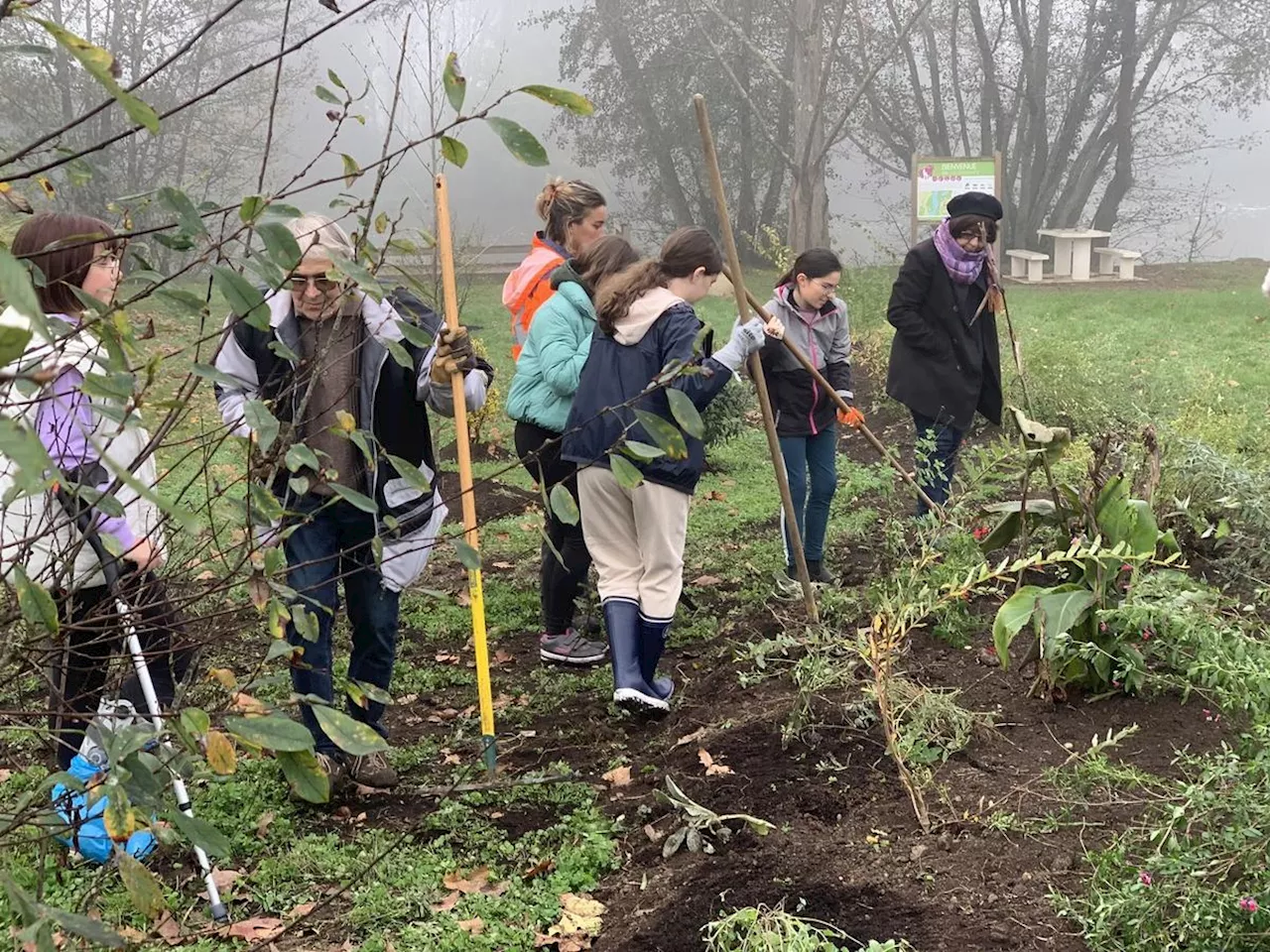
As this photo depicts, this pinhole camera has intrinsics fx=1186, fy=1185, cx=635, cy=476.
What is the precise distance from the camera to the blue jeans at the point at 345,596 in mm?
3607

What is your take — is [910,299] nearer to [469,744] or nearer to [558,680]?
[558,680]

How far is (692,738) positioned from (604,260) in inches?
73.1

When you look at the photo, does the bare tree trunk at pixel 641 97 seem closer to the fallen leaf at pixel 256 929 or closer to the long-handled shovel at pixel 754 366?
the long-handled shovel at pixel 754 366

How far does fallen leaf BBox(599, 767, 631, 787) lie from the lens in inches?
153

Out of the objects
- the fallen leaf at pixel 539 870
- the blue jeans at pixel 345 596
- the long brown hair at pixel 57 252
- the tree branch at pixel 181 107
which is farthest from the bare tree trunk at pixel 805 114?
the tree branch at pixel 181 107

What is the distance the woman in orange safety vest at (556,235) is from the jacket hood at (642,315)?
2.64 ft

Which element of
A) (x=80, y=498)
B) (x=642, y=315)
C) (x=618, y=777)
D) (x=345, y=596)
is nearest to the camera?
(x=80, y=498)

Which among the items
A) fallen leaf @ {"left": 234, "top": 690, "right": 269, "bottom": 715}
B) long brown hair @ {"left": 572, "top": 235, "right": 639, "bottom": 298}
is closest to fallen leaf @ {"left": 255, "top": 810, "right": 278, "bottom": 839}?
long brown hair @ {"left": 572, "top": 235, "right": 639, "bottom": 298}

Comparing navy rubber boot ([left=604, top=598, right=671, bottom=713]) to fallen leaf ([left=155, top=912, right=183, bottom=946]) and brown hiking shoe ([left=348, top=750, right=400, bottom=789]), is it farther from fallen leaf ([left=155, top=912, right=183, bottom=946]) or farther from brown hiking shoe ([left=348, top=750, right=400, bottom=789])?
fallen leaf ([left=155, top=912, right=183, bottom=946])

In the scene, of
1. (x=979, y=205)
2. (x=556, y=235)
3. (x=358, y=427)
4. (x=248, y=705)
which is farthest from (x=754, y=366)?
(x=248, y=705)

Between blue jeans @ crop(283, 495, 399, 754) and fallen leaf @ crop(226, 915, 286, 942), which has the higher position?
blue jeans @ crop(283, 495, 399, 754)

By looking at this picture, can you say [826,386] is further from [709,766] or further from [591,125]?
[591,125]

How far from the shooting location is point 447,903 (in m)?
3.19

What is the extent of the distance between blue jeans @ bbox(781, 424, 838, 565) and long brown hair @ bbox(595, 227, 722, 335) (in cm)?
155
